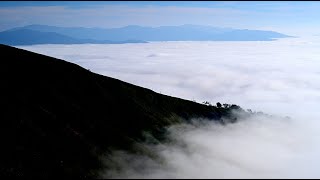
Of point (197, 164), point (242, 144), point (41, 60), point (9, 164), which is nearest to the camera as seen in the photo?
point (9, 164)

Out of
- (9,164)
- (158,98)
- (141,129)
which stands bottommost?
(9,164)

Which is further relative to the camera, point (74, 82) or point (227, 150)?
point (227, 150)

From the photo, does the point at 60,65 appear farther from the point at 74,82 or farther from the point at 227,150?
the point at 227,150

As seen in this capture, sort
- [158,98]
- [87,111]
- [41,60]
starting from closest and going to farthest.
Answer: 1. [87,111]
2. [41,60]
3. [158,98]

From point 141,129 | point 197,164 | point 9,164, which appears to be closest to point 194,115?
point 141,129

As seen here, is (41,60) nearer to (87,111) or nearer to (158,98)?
(87,111)

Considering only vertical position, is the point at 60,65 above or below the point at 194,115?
above

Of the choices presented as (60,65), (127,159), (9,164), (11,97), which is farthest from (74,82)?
(9,164)
